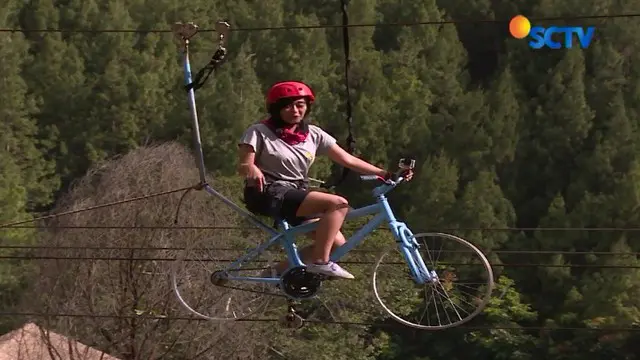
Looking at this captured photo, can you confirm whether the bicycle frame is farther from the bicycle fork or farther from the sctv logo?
the sctv logo

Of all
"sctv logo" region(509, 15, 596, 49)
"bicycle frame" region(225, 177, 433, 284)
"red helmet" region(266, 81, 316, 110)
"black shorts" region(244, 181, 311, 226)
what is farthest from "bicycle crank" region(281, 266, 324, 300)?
"sctv logo" region(509, 15, 596, 49)

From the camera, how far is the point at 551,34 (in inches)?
1896

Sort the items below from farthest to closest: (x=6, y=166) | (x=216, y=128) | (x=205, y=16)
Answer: (x=205, y=16) → (x=216, y=128) → (x=6, y=166)

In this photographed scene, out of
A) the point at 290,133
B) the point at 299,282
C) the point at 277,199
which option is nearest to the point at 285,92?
the point at 290,133

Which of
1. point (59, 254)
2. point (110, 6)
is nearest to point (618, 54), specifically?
point (110, 6)

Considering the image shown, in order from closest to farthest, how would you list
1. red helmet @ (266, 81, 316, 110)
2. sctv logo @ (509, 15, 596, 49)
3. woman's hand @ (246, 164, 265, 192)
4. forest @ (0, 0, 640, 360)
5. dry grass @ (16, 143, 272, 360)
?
woman's hand @ (246, 164, 265, 192) → red helmet @ (266, 81, 316, 110) → dry grass @ (16, 143, 272, 360) → forest @ (0, 0, 640, 360) → sctv logo @ (509, 15, 596, 49)

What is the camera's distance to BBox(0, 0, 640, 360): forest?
40.4m

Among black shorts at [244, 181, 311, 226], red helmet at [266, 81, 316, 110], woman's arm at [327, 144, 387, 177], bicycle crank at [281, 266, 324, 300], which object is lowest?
bicycle crank at [281, 266, 324, 300]

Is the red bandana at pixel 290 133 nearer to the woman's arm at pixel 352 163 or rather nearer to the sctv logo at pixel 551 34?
the woman's arm at pixel 352 163

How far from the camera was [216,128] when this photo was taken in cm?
4334

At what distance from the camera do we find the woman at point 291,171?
6.80m

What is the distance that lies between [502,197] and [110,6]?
48.3 feet

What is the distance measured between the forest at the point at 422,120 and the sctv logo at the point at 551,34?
1.50 feet

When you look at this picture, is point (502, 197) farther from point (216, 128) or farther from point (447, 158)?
point (216, 128)
